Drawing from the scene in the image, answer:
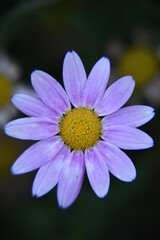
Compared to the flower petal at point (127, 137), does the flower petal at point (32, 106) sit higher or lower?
higher

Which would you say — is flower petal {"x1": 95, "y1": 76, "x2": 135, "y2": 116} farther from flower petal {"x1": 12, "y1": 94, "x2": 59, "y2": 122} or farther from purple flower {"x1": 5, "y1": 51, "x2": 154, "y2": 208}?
flower petal {"x1": 12, "y1": 94, "x2": 59, "y2": 122}

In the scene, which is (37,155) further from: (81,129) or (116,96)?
(116,96)

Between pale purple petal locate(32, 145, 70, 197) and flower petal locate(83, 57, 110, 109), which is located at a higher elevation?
flower petal locate(83, 57, 110, 109)

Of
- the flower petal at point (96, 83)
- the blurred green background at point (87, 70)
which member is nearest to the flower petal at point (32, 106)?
the flower petal at point (96, 83)

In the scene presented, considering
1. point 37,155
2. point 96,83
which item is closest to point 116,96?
point 96,83

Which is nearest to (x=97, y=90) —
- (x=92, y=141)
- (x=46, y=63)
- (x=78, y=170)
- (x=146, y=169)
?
(x=92, y=141)

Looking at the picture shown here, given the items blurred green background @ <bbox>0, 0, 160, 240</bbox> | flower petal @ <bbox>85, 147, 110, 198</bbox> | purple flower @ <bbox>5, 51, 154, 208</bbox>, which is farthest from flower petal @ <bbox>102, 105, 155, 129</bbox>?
blurred green background @ <bbox>0, 0, 160, 240</bbox>

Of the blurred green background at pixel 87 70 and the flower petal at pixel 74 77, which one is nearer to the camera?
the flower petal at pixel 74 77

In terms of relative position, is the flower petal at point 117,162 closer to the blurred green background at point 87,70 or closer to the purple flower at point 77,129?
the purple flower at point 77,129
